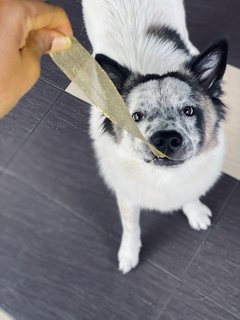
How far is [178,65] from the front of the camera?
5.13 feet

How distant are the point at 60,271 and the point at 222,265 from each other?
0.65 metres

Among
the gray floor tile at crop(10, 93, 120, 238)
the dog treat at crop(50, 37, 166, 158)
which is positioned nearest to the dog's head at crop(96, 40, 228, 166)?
the dog treat at crop(50, 37, 166, 158)

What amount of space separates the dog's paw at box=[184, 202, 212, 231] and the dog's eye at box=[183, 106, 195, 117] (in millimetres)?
610

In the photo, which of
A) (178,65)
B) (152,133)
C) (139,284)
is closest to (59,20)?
(152,133)

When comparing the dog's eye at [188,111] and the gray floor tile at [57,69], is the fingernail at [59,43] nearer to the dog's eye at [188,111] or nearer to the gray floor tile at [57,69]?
the dog's eye at [188,111]

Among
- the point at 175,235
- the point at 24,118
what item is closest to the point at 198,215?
the point at 175,235

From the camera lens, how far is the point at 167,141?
1.28m

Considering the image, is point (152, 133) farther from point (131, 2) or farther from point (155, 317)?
point (155, 317)

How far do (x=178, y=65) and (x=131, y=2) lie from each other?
306 millimetres

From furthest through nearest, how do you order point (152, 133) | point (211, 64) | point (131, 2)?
point (131, 2) < point (211, 64) < point (152, 133)

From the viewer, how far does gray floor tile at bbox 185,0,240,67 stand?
2.17 m

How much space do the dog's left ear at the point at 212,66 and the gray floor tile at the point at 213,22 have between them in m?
0.75

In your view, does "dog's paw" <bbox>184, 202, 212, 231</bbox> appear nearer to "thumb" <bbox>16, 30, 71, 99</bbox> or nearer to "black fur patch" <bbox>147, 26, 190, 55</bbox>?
"black fur patch" <bbox>147, 26, 190, 55</bbox>

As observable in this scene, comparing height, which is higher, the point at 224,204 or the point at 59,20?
the point at 59,20
